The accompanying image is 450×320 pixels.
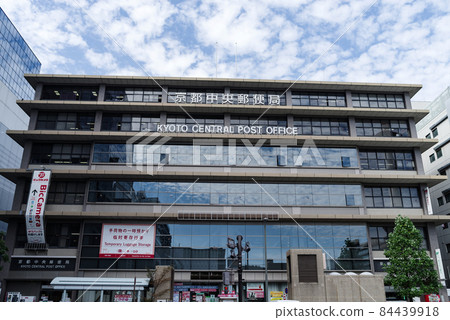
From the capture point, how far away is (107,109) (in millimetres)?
37906

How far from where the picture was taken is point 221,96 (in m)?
39.0

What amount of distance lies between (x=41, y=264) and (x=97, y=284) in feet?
22.9

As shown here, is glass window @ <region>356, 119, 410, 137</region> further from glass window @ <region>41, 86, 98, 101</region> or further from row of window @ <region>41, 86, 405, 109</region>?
glass window @ <region>41, 86, 98, 101</region>

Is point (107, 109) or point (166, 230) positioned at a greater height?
point (107, 109)

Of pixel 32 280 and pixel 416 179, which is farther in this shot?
pixel 416 179

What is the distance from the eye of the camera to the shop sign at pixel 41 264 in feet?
107

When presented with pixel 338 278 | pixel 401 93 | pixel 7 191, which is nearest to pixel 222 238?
pixel 338 278

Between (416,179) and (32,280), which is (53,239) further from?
(416,179)

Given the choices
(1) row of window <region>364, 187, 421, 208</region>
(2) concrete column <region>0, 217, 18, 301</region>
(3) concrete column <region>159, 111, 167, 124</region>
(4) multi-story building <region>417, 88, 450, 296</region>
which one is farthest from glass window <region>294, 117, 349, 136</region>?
(2) concrete column <region>0, 217, 18, 301</region>

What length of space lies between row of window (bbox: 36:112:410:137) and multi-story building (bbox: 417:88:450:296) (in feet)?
41.1

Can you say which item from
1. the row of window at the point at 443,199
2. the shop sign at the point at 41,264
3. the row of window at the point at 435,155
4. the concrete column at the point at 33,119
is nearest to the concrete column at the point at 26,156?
the concrete column at the point at 33,119

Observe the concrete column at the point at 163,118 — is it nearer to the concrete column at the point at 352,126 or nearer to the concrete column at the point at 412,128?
the concrete column at the point at 352,126

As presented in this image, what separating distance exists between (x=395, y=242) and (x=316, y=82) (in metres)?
18.7

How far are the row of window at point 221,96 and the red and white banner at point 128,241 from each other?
1420 cm
